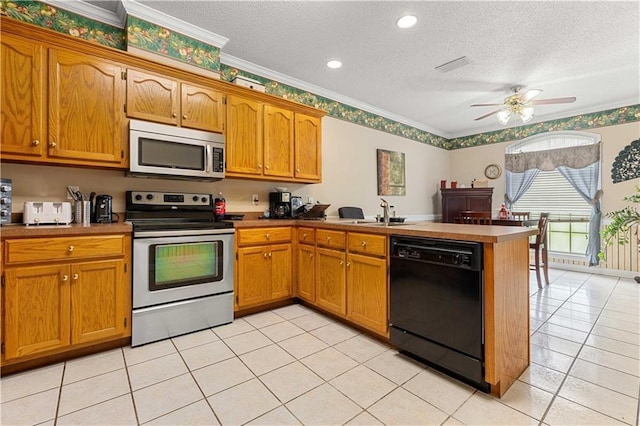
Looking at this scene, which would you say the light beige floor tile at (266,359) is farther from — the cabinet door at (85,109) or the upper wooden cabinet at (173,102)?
the upper wooden cabinet at (173,102)

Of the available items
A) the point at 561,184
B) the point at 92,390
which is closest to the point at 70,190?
the point at 92,390

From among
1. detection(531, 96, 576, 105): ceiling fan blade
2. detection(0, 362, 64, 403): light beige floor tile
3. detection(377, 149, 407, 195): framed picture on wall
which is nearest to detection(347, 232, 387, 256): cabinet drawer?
detection(0, 362, 64, 403): light beige floor tile

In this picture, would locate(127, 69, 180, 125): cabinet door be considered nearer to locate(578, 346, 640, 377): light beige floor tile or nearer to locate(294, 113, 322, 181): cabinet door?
locate(294, 113, 322, 181): cabinet door

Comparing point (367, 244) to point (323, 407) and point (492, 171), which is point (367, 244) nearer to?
point (323, 407)

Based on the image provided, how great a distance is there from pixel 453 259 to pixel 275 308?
201 cm

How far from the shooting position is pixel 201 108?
2.78 metres

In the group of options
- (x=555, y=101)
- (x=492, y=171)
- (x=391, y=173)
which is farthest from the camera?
(x=492, y=171)

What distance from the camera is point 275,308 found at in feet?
10.2

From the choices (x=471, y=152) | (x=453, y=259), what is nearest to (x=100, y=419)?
(x=453, y=259)

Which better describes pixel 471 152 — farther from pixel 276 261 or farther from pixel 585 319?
pixel 276 261

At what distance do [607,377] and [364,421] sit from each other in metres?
1.64

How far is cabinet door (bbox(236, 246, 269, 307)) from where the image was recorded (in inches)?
110

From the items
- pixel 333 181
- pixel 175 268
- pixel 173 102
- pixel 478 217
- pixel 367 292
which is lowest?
pixel 367 292

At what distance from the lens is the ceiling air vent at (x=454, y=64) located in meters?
3.27
